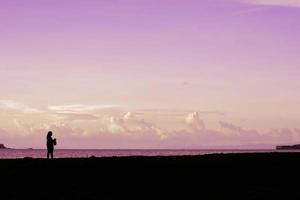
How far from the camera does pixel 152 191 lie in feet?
85.0

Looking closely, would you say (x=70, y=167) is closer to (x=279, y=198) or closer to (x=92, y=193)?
(x=92, y=193)

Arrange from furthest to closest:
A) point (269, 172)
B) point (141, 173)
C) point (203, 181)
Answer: point (269, 172) < point (141, 173) < point (203, 181)

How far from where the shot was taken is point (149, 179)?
29.2 meters

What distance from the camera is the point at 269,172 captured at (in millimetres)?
33562

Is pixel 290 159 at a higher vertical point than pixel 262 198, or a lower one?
higher

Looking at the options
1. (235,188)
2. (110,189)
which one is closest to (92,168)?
(110,189)

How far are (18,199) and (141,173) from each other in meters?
9.29

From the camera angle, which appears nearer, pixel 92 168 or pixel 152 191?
pixel 152 191

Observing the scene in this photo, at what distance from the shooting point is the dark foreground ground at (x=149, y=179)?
82.1 feet

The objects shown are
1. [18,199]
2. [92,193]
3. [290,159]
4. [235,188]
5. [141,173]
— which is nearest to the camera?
[18,199]

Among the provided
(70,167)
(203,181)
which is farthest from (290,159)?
(70,167)

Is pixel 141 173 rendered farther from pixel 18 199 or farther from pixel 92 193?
pixel 18 199

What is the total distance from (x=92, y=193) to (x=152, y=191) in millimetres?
2730

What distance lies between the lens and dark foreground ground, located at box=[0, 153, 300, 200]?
25031mm
